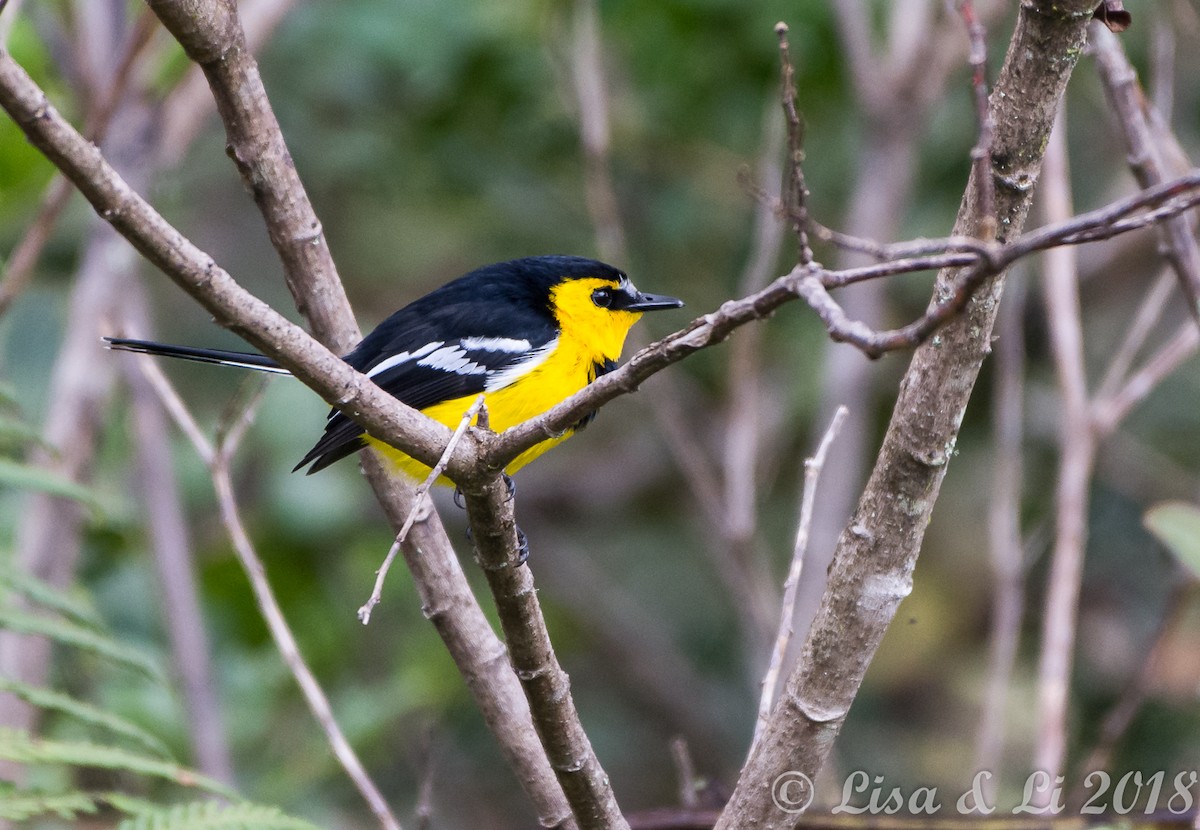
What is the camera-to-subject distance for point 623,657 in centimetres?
544

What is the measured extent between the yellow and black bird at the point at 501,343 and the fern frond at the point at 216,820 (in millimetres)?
1157

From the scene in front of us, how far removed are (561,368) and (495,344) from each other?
186 mm

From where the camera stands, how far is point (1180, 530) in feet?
7.34

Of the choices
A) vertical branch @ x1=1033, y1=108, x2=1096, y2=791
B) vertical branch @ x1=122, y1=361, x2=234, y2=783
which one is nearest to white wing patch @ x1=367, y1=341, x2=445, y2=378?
vertical branch @ x1=122, y1=361, x2=234, y2=783

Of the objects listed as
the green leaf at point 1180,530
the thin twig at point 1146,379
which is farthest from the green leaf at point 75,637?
the thin twig at point 1146,379

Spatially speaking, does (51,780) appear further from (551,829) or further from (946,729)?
(946,729)

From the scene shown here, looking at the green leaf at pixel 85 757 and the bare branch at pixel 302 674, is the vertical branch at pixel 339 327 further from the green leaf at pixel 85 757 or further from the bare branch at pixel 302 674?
the green leaf at pixel 85 757

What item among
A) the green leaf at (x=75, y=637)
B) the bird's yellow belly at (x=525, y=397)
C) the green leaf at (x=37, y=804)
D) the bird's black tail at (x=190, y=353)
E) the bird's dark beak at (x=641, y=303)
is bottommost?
the green leaf at (x=37, y=804)

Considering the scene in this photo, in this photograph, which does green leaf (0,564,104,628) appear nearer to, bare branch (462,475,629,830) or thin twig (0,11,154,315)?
thin twig (0,11,154,315)

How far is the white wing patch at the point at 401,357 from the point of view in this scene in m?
3.10

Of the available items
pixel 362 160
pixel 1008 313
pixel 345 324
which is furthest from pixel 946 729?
pixel 345 324

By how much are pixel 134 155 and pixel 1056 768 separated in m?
3.20

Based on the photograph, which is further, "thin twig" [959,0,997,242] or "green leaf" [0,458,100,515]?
"green leaf" [0,458,100,515]

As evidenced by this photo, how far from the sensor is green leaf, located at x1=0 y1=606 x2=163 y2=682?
2.09m
